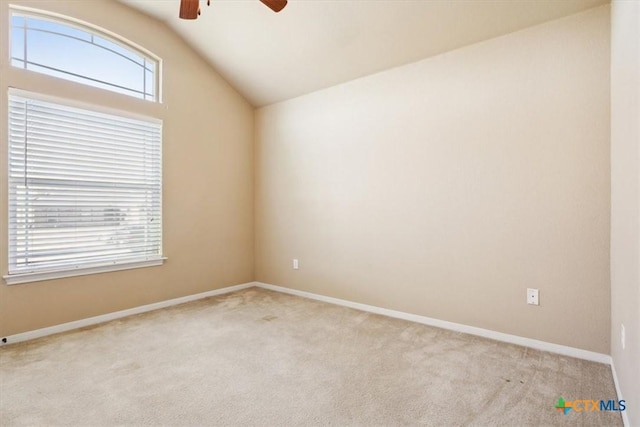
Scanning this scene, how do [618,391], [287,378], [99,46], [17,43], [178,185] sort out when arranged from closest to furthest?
[618,391] < [287,378] < [17,43] < [99,46] < [178,185]

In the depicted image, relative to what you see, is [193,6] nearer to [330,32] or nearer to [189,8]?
[189,8]

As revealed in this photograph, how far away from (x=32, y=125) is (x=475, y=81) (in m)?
3.73

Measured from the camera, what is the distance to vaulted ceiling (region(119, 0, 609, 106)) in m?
2.62

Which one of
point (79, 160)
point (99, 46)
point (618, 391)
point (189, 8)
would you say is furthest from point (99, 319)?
point (618, 391)

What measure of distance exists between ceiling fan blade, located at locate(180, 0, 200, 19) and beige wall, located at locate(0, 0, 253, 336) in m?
1.55

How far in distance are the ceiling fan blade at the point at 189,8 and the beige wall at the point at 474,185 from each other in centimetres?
190

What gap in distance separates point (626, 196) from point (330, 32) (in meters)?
2.61

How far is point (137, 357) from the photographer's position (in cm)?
244

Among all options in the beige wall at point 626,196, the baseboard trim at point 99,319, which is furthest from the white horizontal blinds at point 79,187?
the beige wall at point 626,196

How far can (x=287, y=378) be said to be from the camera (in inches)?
84.5

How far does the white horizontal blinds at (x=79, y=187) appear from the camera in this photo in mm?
2793

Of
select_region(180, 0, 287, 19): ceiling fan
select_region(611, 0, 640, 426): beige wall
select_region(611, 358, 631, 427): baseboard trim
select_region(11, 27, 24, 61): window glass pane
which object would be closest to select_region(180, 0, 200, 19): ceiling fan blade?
select_region(180, 0, 287, 19): ceiling fan

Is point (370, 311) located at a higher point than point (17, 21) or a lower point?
lower

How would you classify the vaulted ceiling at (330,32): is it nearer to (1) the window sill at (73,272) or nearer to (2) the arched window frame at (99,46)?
(2) the arched window frame at (99,46)
